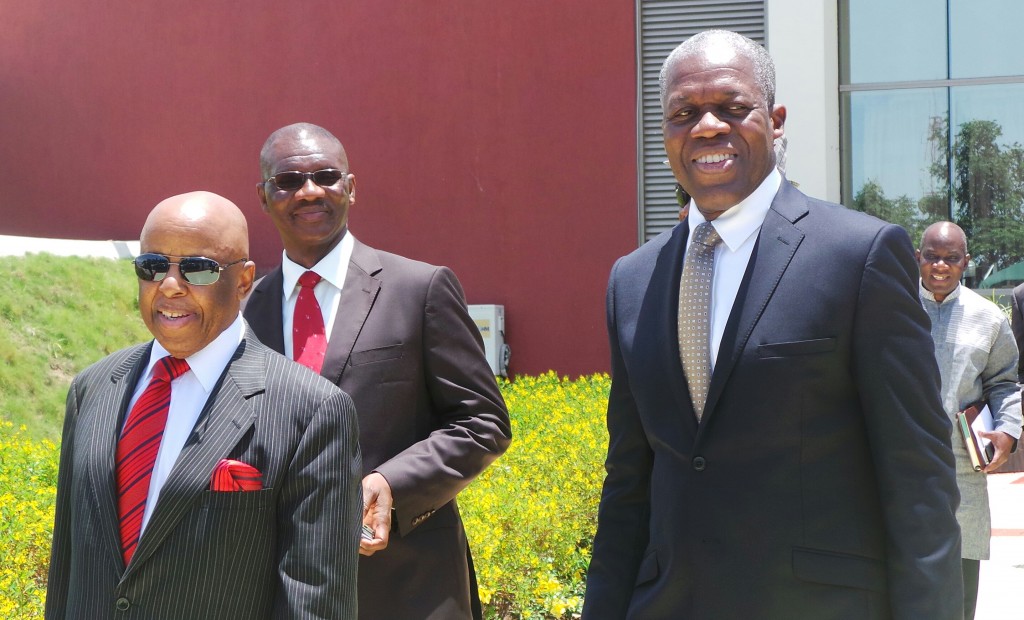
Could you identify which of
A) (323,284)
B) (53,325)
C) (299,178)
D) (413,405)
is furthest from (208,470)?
(53,325)

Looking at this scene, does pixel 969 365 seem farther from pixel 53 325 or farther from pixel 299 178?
pixel 53 325

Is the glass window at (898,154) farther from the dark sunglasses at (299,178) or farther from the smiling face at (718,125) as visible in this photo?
the smiling face at (718,125)

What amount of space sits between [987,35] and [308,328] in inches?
450

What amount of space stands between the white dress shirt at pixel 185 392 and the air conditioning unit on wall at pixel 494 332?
9.88 m

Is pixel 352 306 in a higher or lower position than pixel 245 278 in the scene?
lower

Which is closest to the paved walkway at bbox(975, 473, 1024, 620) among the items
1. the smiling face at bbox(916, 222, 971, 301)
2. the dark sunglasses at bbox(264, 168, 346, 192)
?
the smiling face at bbox(916, 222, 971, 301)

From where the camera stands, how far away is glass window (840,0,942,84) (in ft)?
41.5

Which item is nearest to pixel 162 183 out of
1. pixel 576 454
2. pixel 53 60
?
pixel 53 60

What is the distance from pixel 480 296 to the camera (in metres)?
12.8

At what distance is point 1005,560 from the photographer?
25.3 feet

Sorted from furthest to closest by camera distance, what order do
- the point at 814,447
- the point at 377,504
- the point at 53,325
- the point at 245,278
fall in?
the point at 53,325 → the point at 377,504 → the point at 245,278 → the point at 814,447

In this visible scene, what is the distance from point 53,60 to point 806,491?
1361 centimetres

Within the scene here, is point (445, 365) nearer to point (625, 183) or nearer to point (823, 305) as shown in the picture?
point (823, 305)

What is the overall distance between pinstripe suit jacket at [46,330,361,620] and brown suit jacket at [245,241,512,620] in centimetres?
70
